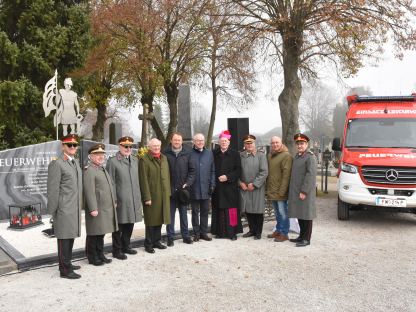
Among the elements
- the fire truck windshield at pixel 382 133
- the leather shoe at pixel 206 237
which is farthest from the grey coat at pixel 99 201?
the fire truck windshield at pixel 382 133

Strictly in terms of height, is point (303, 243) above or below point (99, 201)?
below

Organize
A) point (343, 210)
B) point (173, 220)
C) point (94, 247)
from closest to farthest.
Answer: point (94, 247) < point (173, 220) < point (343, 210)

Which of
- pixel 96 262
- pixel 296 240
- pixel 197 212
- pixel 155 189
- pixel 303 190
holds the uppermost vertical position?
pixel 155 189

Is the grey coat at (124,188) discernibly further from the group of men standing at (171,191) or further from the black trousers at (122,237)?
the black trousers at (122,237)

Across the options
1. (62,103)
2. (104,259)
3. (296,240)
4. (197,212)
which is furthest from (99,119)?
(104,259)

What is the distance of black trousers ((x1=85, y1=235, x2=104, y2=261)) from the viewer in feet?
18.8

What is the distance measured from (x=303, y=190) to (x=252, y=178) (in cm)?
94

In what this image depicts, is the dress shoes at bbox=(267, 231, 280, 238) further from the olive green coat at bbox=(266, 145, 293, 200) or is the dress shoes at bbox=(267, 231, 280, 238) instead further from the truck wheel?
the truck wheel

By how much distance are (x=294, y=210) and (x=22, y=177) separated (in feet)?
21.7

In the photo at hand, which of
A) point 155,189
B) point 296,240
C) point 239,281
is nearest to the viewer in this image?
point 239,281

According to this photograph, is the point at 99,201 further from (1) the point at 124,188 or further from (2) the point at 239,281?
(2) the point at 239,281

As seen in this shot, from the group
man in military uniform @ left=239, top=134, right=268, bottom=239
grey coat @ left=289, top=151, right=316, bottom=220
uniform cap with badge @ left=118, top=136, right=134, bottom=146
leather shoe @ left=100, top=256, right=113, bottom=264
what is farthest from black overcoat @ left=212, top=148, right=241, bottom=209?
leather shoe @ left=100, top=256, right=113, bottom=264

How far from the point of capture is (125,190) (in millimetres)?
6055

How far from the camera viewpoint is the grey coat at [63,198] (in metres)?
5.11
